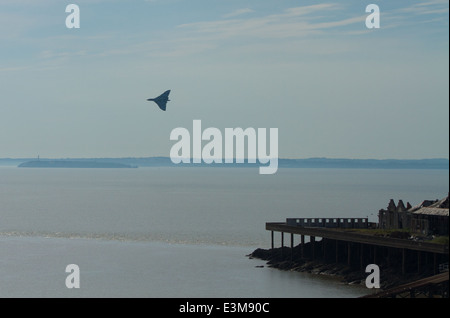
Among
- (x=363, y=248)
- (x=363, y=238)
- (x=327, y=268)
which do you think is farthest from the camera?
(x=327, y=268)

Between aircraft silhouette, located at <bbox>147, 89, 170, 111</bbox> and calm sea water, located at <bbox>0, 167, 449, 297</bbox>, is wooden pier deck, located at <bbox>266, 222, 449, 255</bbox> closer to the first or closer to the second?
calm sea water, located at <bbox>0, 167, 449, 297</bbox>

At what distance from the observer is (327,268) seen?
73125 millimetres

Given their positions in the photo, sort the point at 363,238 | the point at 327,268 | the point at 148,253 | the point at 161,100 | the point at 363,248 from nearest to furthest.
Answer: the point at 363,238 < the point at 363,248 < the point at 327,268 < the point at 161,100 < the point at 148,253

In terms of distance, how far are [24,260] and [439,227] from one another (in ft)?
110

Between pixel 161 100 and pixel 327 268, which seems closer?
pixel 327 268

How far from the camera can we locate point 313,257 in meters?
76.8

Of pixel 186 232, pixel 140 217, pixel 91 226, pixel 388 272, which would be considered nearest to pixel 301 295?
pixel 388 272

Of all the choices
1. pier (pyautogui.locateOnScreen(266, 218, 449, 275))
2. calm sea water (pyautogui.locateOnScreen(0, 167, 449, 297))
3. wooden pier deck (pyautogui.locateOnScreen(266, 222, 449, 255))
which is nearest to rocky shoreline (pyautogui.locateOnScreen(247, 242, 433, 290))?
pier (pyautogui.locateOnScreen(266, 218, 449, 275))

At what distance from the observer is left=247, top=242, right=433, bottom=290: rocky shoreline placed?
213 feet

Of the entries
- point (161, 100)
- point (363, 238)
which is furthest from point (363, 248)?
point (161, 100)

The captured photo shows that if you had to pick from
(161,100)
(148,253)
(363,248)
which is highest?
(161,100)

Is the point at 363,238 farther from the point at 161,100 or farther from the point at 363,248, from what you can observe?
the point at 161,100

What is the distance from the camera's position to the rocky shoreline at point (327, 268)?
213ft

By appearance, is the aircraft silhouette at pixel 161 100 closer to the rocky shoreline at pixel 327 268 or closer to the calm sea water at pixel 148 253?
the calm sea water at pixel 148 253
